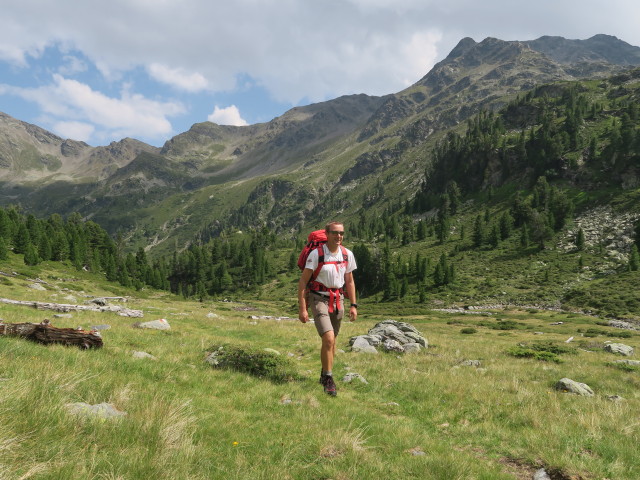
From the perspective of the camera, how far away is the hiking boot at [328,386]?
8543mm

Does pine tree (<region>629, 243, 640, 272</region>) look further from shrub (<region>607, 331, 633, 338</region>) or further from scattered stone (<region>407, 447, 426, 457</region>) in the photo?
scattered stone (<region>407, 447, 426, 457</region>)

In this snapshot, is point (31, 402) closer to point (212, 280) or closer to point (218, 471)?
→ point (218, 471)

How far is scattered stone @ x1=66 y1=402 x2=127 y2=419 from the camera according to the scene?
456 cm

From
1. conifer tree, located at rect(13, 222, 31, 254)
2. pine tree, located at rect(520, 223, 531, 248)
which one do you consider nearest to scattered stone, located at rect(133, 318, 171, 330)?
conifer tree, located at rect(13, 222, 31, 254)

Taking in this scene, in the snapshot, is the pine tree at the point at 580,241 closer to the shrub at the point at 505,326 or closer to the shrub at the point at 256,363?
the shrub at the point at 505,326

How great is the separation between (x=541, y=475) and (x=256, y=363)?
7089 mm

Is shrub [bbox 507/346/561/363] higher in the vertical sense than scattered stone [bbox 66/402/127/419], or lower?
lower

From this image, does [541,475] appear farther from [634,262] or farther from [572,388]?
[634,262]

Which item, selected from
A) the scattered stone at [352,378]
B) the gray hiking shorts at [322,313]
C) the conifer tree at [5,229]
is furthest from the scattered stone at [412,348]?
the conifer tree at [5,229]

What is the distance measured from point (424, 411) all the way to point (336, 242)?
15.3ft

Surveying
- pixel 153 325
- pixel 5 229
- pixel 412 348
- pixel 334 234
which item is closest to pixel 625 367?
pixel 412 348

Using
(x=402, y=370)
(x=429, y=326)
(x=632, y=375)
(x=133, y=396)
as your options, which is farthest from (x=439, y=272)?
(x=133, y=396)

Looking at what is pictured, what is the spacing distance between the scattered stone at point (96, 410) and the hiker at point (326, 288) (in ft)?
14.2

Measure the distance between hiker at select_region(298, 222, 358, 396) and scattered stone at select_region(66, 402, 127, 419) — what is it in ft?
14.2
